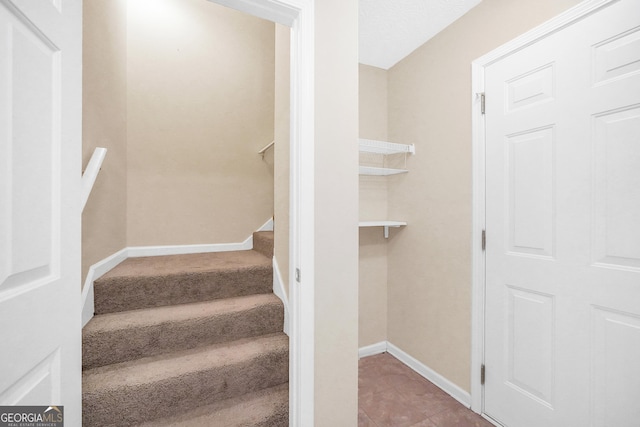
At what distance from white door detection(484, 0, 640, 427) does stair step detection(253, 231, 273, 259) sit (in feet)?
5.25

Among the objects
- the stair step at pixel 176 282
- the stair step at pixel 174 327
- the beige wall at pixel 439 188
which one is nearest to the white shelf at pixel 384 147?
the beige wall at pixel 439 188

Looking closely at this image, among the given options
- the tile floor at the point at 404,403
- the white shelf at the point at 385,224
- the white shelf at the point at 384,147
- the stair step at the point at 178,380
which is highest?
the white shelf at the point at 384,147

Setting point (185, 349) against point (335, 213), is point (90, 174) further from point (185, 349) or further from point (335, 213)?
point (335, 213)

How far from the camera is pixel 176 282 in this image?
171cm

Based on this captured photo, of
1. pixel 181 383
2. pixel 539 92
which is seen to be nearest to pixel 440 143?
pixel 539 92

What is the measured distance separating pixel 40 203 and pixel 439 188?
2100 mm

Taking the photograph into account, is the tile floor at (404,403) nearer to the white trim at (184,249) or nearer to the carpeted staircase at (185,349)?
the carpeted staircase at (185,349)

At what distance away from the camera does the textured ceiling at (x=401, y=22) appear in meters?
1.71

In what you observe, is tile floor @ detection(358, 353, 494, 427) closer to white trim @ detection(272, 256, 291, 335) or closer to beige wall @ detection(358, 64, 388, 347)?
beige wall @ detection(358, 64, 388, 347)

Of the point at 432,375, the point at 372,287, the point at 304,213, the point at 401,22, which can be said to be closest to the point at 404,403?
the point at 432,375

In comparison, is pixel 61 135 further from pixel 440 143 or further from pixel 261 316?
pixel 440 143

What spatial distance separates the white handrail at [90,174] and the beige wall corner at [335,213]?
1179 mm

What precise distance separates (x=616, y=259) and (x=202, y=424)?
79.6 inches

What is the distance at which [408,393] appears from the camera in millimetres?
1874
